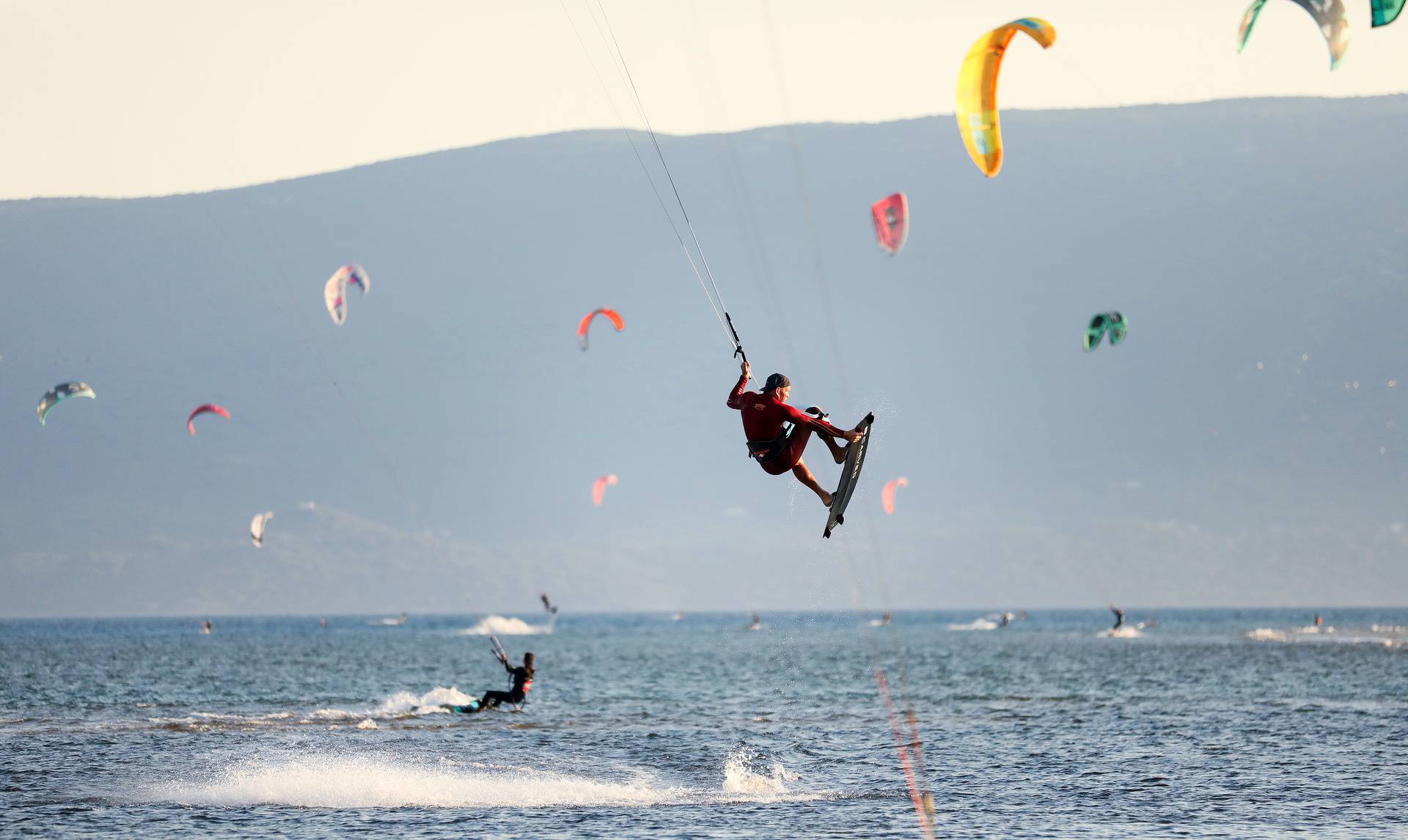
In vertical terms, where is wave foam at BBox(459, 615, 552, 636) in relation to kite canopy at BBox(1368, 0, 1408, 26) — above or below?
below

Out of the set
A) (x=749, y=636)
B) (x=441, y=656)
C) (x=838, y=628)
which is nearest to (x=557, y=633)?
(x=749, y=636)

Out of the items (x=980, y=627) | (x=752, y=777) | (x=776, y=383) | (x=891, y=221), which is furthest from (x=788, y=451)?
(x=980, y=627)

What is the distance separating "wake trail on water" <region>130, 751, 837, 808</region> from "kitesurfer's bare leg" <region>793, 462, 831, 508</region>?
20.3 feet

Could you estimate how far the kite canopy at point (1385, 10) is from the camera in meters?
19.3

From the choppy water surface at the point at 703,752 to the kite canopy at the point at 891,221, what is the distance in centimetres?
1203

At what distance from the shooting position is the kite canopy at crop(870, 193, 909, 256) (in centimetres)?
4150

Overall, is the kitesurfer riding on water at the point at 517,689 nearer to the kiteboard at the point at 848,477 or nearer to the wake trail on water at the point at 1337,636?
the kiteboard at the point at 848,477

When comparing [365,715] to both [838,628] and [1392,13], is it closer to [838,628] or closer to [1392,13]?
[1392,13]

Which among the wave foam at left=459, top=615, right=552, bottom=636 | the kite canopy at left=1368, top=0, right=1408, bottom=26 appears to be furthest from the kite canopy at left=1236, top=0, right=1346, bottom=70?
the wave foam at left=459, top=615, right=552, bottom=636

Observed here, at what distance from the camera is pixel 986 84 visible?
20.6 metres

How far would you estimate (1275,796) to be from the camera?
1969cm

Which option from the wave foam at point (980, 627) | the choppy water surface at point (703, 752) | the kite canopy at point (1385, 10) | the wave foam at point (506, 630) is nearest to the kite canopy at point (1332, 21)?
the kite canopy at point (1385, 10)

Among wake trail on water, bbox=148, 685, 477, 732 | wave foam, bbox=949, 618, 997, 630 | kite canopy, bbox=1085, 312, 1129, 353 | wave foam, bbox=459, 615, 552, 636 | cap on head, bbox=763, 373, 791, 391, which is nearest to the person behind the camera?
cap on head, bbox=763, 373, 791, 391

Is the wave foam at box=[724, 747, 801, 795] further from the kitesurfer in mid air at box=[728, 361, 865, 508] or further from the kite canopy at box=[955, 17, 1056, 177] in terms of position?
the kite canopy at box=[955, 17, 1056, 177]
